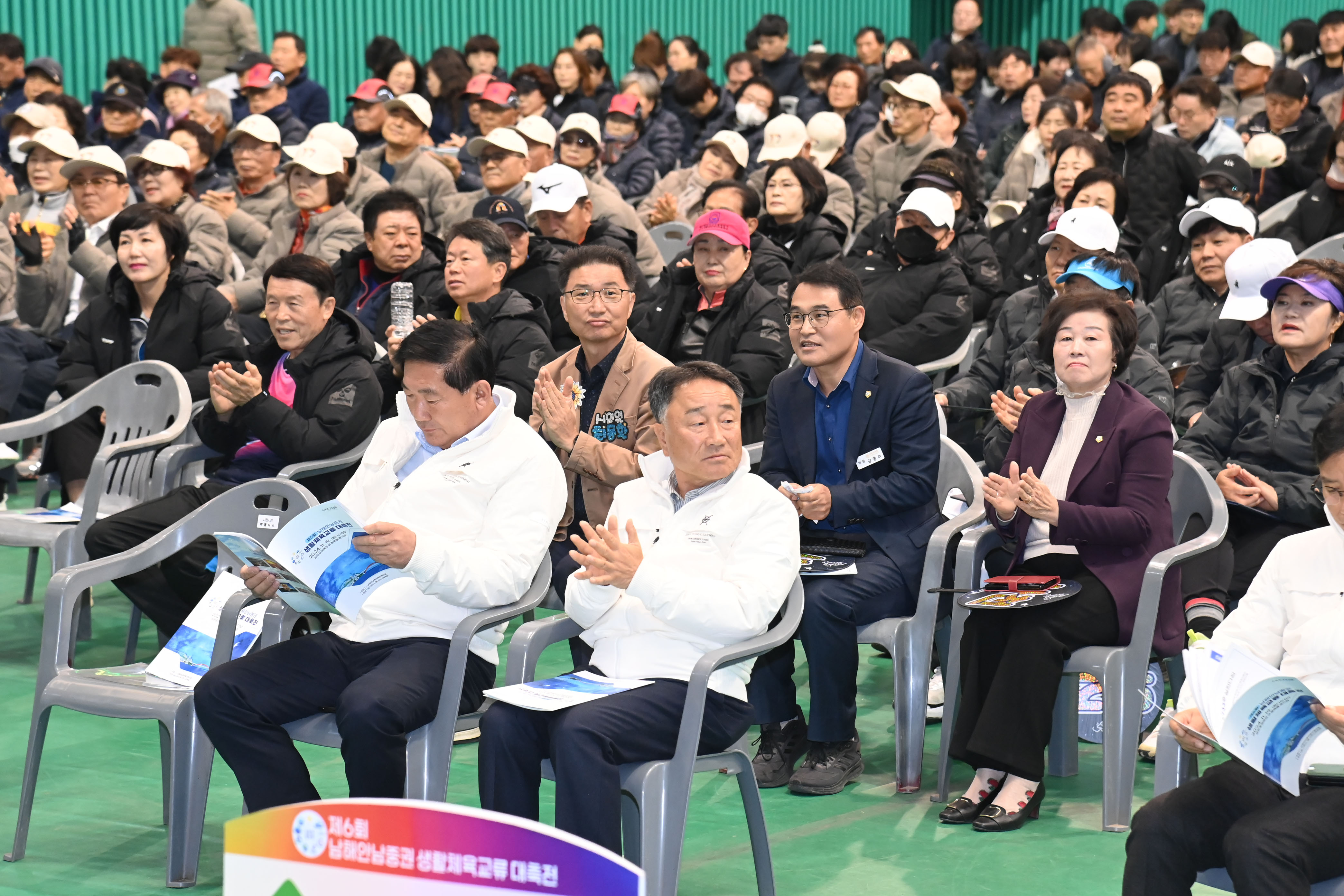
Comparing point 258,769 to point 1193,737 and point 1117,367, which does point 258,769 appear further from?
point 1117,367

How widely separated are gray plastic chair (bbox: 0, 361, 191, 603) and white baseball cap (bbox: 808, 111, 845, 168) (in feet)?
14.6

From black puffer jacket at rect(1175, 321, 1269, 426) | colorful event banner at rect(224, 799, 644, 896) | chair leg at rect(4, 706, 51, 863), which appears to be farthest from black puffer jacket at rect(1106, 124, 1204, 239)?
colorful event banner at rect(224, 799, 644, 896)

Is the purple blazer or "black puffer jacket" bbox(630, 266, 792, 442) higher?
"black puffer jacket" bbox(630, 266, 792, 442)

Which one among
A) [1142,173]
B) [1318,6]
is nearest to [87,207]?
[1142,173]

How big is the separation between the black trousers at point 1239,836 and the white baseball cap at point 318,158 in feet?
18.6

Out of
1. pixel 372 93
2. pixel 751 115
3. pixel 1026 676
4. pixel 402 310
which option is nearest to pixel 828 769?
pixel 1026 676

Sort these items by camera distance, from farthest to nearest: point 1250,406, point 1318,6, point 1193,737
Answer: point 1318,6, point 1250,406, point 1193,737

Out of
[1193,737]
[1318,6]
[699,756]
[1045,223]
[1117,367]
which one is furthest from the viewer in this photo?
[1318,6]

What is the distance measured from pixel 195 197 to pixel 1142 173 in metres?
5.70

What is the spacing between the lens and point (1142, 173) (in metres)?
7.22

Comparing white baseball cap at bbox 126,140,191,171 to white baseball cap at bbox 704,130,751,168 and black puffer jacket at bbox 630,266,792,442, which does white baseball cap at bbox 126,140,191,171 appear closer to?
white baseball cap at bbox 704,130,751,168

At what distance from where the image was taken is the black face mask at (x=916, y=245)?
598cm

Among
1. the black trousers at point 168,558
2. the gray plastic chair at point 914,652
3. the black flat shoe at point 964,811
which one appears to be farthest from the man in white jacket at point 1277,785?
the black trousers at point 168,558

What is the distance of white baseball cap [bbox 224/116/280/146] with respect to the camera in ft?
27.2
